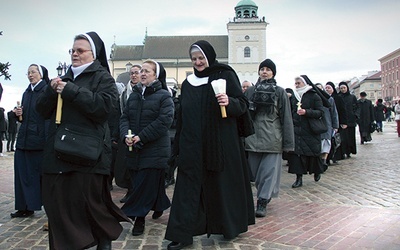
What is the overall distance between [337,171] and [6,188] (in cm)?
721

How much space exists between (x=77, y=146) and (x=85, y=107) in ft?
1.03

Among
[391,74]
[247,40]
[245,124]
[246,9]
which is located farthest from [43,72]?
[391,74]

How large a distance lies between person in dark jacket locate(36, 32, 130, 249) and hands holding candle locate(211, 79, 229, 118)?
3.40 ft

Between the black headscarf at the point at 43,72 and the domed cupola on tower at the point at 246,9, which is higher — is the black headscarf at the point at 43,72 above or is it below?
below

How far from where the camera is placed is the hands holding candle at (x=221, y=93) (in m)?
4.21

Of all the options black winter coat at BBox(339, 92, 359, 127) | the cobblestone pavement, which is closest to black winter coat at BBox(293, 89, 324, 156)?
the cobblestone pavement

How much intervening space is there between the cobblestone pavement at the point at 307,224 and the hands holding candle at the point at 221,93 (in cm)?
144

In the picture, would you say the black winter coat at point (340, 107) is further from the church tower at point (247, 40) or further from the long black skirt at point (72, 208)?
the church tower at point (247, 40)

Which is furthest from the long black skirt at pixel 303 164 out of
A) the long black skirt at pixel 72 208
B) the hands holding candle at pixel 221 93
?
the long black skirt at pixel 72 208

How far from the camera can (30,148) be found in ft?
18.2

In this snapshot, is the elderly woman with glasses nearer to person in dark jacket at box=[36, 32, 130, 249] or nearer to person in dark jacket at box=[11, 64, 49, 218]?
person in dark jacket at box=[11, 64, 49, 218]

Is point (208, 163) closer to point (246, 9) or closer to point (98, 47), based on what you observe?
point (98, 47)

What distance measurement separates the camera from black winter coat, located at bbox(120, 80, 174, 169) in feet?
16.4

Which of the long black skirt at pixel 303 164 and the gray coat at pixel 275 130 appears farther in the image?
the long black skirt at pixel 303 164
